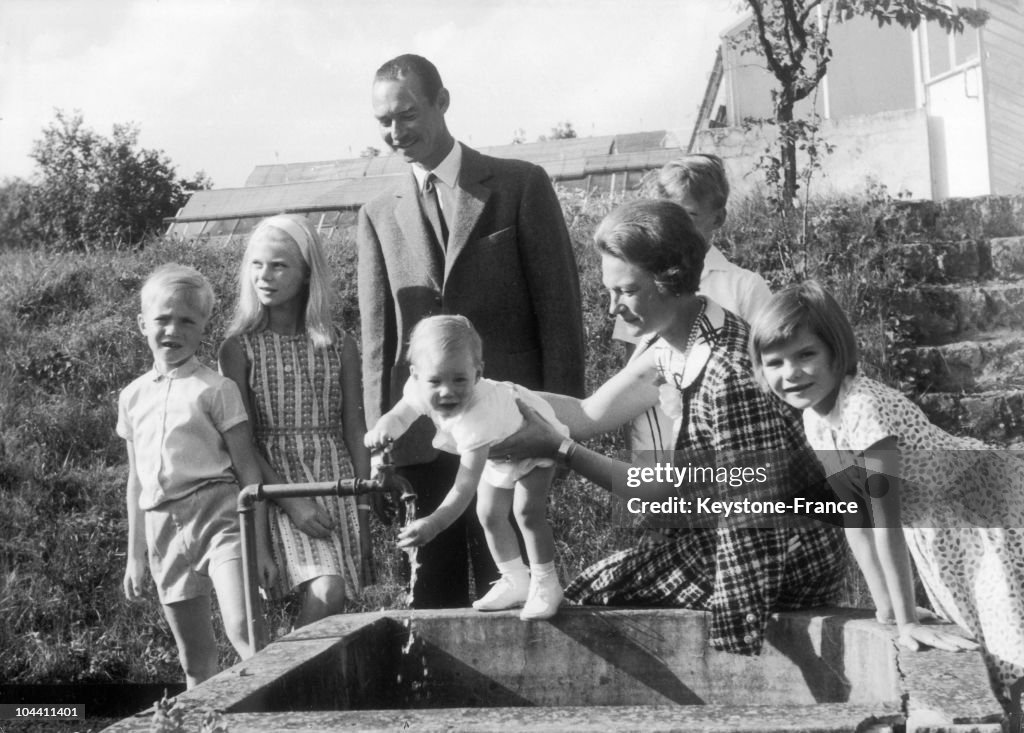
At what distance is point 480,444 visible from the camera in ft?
9.03

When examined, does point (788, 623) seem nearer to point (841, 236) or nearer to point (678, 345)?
point (678, 345)

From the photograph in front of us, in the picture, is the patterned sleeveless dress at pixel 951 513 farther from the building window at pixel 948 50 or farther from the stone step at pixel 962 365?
the building window at pixel 948 50

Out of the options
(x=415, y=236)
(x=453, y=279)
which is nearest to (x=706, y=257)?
(x=453, y=279)

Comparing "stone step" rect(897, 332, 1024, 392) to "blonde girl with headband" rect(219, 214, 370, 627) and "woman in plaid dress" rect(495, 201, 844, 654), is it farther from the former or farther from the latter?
"woman in plaid dress" rect(495, 201, 844, 654)

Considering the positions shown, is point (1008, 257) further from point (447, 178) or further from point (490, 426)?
point (490, 426)

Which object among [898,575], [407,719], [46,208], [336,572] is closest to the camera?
[407,719]

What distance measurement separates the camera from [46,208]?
891 centimetres

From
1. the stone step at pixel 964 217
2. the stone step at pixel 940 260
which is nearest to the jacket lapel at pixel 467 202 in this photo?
the stone step at pixel 940 260

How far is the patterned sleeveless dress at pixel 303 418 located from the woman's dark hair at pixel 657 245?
1219 millimetres

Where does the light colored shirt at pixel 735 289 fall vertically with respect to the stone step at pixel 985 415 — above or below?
above

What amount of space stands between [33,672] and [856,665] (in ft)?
13.8

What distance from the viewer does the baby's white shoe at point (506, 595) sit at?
2.64m

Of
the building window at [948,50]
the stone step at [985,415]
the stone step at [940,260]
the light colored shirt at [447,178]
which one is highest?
the building window at [948,50]

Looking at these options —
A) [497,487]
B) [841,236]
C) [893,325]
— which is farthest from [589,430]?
[841,236]
